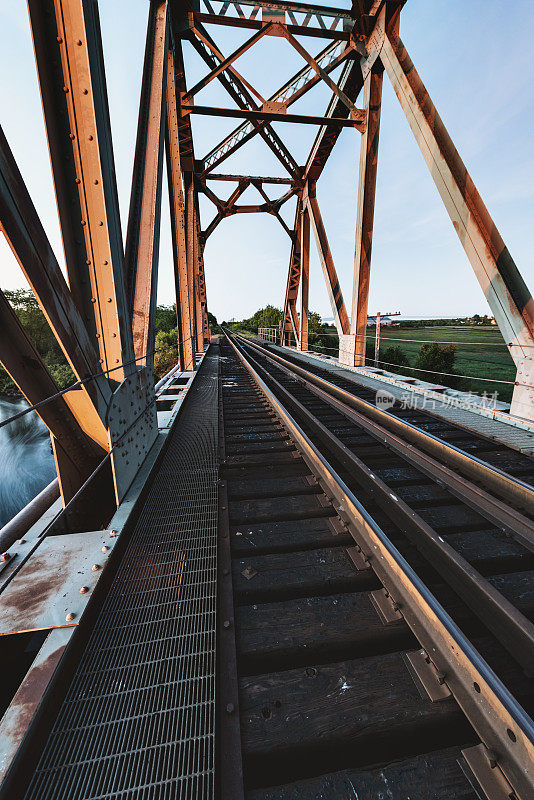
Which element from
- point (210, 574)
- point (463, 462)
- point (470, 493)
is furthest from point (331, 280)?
point (210, 574)

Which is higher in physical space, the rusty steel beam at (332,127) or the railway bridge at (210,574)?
the rusty steel beam at (332,127)

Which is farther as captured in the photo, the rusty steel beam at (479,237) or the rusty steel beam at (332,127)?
the rusty steel beam at (332,127)

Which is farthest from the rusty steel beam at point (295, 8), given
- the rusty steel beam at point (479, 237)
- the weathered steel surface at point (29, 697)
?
the weathered steel surface at point (29, 697)

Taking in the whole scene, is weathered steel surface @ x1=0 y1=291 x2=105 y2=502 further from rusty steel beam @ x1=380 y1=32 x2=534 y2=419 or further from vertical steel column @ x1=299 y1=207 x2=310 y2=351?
vertical steel column @ x1=299 y1=207 x2=310 y2=351

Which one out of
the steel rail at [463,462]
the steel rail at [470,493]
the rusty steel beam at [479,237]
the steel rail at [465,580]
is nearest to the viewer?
the steel rail at [465,580]

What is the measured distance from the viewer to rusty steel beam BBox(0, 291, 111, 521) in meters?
1.95

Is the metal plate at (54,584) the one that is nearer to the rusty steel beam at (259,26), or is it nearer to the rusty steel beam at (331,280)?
the rusty steel beam at (331,280)

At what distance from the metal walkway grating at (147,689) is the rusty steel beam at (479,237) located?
16.7ft

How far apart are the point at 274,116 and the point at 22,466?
672 inches

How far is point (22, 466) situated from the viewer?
1416 cm

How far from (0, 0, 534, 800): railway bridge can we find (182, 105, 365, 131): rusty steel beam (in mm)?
5566

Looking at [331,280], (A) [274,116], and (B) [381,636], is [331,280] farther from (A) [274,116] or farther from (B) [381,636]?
(B) [381,636]

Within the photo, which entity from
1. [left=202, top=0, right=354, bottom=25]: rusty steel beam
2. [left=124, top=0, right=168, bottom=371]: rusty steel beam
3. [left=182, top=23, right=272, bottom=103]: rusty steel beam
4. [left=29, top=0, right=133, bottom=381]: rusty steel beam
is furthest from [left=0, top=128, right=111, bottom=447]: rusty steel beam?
[left=202, top=0, right=354, bottom=25]: rusty steel beam

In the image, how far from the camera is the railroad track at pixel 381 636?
1093 millimetres
